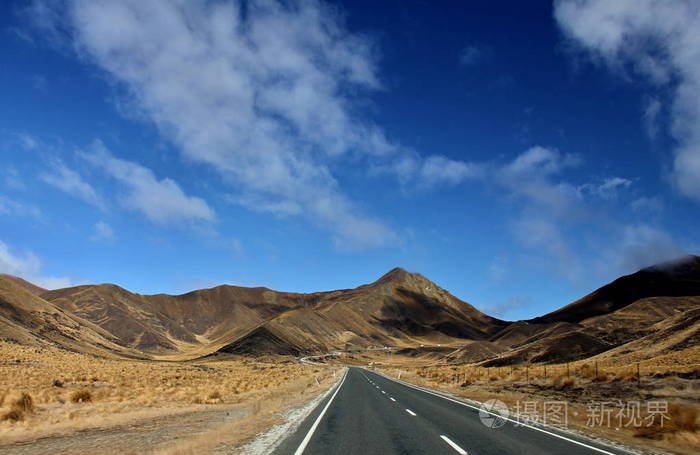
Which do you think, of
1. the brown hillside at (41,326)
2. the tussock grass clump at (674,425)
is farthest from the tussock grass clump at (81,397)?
the brown hillside at (41,326)

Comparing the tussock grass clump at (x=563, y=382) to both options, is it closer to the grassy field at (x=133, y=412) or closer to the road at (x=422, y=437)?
the road at (x=422, y=437)

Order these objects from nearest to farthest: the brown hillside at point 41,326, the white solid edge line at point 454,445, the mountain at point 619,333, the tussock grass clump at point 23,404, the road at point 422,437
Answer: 1. the white solid edge line at point 454,445
2. the road at point 422,437
3. the tussock grass clump at point 23,404
4. the mountain at point 619,333
5. the brown hillside at point 41,326

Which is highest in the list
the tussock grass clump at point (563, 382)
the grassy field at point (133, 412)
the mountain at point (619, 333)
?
the mountain at point (619, 333)

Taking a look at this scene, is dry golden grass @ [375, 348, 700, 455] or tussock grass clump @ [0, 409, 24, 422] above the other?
dry golden grass @ [375, 348, 700, 455]

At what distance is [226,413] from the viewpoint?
848 inches

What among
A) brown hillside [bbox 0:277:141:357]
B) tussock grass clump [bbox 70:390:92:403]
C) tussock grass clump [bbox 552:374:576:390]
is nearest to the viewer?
tussock grass clump [bbox 70:390:92:403]

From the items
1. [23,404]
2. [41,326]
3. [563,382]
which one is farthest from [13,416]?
[41,326]

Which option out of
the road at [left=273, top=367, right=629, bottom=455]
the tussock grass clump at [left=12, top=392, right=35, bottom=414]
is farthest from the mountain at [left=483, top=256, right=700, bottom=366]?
the tussock grass clump at [left=12, top=392, right=35, bottom=414]

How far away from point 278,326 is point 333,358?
910 inches

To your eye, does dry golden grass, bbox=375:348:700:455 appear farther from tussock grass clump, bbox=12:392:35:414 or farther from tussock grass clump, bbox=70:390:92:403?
tussock grass clump, bbox=70:390:92:403

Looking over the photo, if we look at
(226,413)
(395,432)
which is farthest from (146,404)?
(395,432)

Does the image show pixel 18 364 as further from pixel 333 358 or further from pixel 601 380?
pixel 333 358

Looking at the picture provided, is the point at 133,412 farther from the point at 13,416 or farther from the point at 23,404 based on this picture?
the point at 13,416

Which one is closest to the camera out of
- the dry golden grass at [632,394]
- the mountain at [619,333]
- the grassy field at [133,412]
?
the dry golden grass at [632,394]
